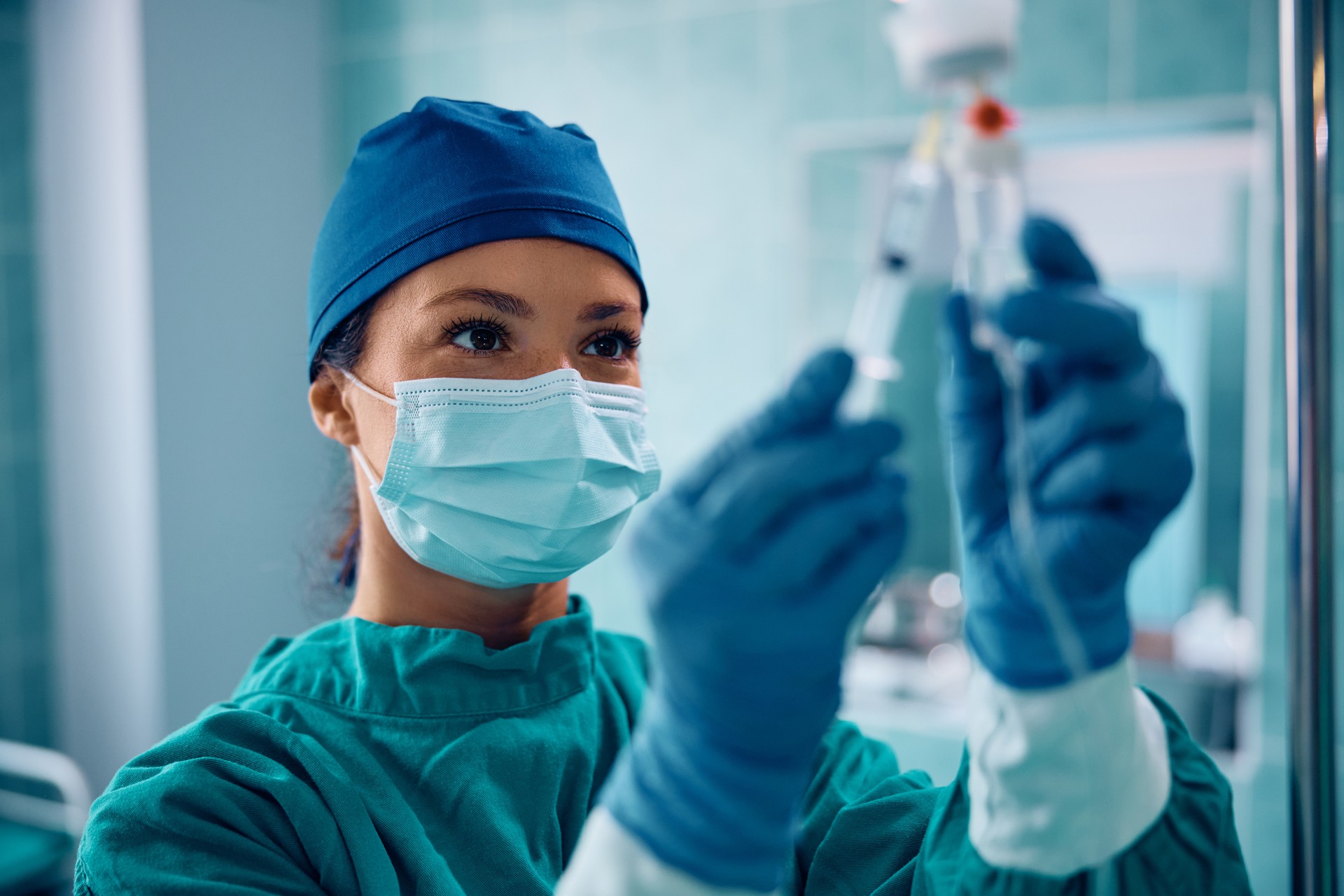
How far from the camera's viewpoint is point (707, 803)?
1.84 feet

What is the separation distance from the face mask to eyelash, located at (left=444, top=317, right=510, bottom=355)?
0.11 ft

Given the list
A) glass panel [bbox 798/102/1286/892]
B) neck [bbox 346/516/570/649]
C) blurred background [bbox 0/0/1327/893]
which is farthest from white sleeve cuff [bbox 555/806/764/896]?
blurred background [bbox 0/0/1327/893]

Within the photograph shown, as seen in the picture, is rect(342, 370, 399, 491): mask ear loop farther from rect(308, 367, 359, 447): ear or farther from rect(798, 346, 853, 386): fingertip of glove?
rect(798, 346, 853, 386): fingertip of glove

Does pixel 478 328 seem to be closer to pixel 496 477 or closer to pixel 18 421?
A: pixel 496 477

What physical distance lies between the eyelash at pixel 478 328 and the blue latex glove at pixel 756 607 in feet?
1.38

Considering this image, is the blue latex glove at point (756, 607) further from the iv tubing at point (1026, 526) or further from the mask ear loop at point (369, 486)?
the mask ear loop at point (369, 486)

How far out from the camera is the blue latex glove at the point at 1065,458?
1.75 feet

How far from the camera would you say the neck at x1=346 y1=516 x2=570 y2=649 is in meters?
0.98

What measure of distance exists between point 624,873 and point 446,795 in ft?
1.17

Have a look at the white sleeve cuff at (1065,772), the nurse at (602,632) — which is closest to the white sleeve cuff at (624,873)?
the nurse at (602,632)

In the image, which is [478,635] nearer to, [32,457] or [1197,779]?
[1197,779]

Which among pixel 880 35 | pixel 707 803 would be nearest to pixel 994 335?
pixel 707 803

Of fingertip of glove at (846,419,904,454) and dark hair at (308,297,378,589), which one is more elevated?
dark hair at (308,297,378,589)

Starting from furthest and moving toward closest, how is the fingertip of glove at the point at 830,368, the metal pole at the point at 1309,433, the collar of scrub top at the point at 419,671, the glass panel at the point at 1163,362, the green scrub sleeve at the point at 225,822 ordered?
1. the glass panel at the point at 1163,362
2. the collar of scrub top at the point at 419,671
3. the green scrub sleeve at the point at 225,822
4. the metal pole at the point at 1309,433
5. the fingertip of glove at the point at 830,368
